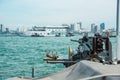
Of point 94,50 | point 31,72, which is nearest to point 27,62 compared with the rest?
point 94,50

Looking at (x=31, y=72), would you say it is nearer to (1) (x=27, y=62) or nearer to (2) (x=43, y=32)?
(1) (x=27, y=62)

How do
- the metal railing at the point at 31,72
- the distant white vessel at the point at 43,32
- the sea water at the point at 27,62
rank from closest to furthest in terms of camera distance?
1. the metal railing at the point at 31,72
2. the sea water at the point at 27,62
3. the distant white vessel at the point at 43,32

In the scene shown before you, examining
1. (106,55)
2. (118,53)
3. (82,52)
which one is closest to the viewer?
Answer: (118,53)

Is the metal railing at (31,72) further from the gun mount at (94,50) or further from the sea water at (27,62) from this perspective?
the gun mount at (94,50)

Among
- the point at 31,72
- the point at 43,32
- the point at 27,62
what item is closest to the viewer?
the point at 31,72

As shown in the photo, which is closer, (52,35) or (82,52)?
(82,52)

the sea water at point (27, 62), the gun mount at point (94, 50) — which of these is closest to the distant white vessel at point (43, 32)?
the sea water at point (27, 62)

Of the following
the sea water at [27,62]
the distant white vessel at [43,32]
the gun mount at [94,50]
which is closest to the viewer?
the sea water at [27,62]

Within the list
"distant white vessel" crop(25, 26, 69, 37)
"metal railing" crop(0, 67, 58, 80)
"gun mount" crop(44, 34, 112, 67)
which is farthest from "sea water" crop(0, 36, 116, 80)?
"distant white vessel" crop(25, 26, 69, 37)

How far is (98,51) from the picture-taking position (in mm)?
23844

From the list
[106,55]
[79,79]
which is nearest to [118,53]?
[106,55]

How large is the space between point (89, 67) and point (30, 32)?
567 ft

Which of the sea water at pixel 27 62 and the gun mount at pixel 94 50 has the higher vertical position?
the gun mount at pixel 94 50

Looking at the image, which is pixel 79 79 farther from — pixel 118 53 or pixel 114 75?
pixel 118 53
